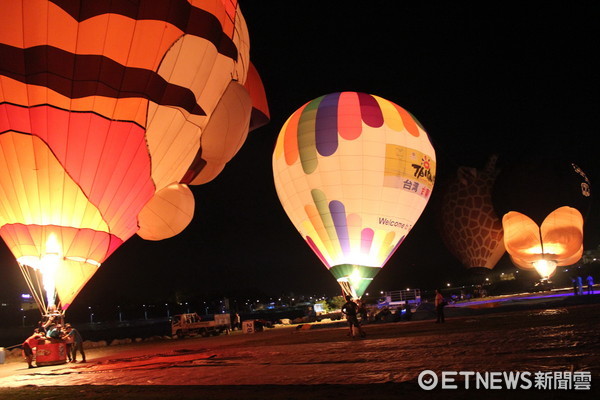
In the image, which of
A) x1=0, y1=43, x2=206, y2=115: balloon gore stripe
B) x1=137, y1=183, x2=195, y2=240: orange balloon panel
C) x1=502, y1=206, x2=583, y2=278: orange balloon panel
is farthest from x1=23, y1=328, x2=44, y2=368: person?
x1=502, y1=206, x2=583, y2=278: orange balloon panel

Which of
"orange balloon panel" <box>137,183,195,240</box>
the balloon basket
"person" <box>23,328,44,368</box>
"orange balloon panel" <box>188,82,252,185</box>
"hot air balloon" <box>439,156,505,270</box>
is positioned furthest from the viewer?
"hot air balloon" <box>439,156,505,270</box>

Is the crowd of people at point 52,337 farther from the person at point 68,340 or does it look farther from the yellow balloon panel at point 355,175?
the yellow balloon panel at point 355,175

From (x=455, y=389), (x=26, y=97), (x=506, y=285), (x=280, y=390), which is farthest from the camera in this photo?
(x=506, y=285)

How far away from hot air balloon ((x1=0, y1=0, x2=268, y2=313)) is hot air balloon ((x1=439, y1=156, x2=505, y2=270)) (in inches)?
725

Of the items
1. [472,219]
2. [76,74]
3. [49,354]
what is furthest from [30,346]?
[472,219]

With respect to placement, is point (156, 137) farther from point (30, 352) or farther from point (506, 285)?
point (506, 285)

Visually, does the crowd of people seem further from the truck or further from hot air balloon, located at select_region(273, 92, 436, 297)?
the truck

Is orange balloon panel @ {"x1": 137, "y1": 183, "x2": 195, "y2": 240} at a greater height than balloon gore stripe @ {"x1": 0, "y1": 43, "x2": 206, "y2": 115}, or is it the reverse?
balloon gore stripe @ {"x1": 0, "y1": 43, "x2": 206, "y2": 115}

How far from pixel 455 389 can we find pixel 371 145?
42.3ft

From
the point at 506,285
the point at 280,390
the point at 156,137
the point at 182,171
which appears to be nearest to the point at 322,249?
the point at 182,171

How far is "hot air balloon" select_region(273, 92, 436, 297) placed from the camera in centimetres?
1656

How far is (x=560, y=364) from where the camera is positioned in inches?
183

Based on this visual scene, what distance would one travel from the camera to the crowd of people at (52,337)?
10.0 m

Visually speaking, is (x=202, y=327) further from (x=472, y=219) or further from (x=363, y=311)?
(x=472, y=219)
